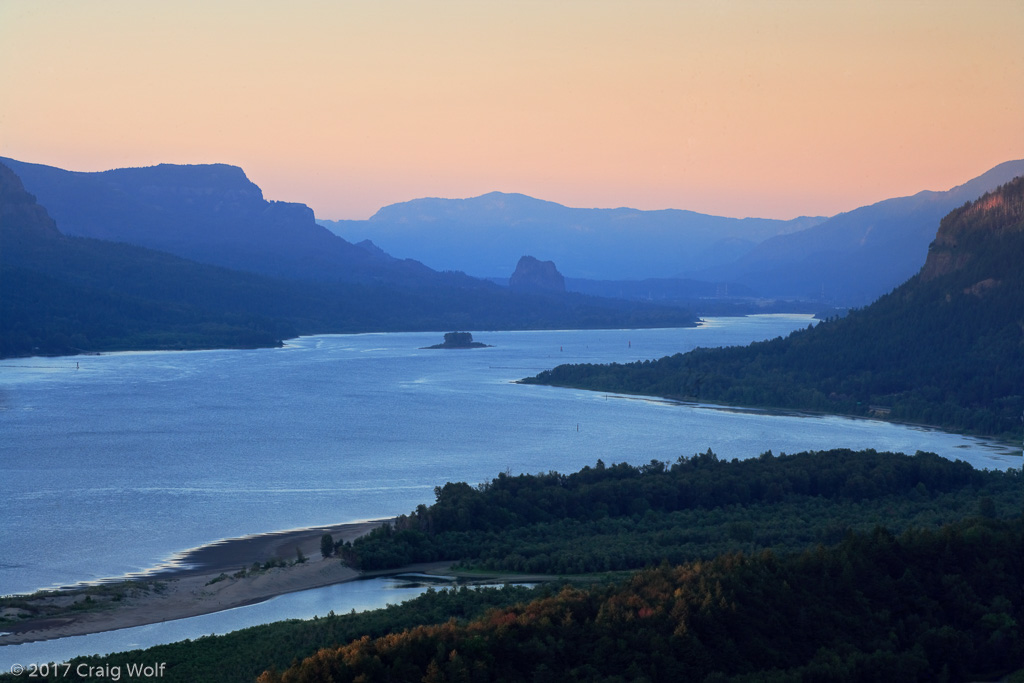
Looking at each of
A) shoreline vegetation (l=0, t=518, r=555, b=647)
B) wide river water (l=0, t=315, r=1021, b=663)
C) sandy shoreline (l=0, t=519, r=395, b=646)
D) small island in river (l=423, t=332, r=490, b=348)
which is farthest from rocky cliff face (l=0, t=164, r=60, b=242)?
shoreline vegetation (l=0, t=518, r=555, b=647)

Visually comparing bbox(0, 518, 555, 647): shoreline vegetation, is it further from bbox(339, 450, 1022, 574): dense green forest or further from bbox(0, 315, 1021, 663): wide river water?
bbox(0, 315, 1021, 663): wide river water

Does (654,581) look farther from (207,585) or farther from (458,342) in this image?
(458,342)

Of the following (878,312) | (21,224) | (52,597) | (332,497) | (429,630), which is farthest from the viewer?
(21,224)

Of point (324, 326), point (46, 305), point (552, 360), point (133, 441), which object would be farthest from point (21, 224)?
point (133, 441)

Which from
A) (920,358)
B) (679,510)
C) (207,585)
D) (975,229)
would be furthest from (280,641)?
(975,229)

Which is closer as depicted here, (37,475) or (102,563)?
(102,563)

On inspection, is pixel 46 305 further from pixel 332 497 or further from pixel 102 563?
pixel 102 563

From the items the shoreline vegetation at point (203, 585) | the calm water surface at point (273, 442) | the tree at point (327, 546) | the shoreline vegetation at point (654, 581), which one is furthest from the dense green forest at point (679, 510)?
the calm water surface at point (273, 442)
